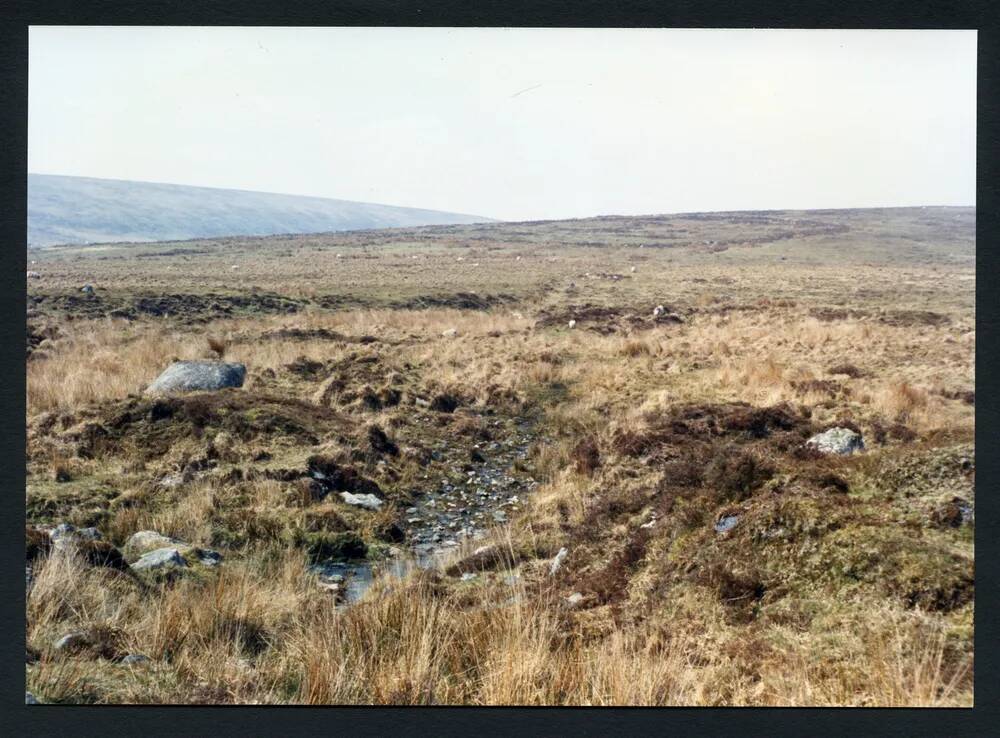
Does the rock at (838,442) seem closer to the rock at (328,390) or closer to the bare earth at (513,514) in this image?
the bare earth at (513,514)

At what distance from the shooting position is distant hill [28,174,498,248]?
8069 centimetres

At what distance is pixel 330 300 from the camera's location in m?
28.2

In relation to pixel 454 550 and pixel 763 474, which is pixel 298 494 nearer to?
pixel 454 550

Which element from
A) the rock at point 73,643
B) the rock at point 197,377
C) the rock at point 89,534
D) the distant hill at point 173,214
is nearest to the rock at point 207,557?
the rock at point 89,534

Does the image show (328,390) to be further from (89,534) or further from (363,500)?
(89,534)

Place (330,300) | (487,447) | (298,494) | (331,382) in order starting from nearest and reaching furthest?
(298,494) → (487,447) → (331,382) → (330,300)

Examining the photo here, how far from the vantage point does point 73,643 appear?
4.73 m

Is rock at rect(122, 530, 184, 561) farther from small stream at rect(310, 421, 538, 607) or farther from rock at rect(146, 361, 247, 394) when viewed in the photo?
rock at rect(146, 361, 247, 394)

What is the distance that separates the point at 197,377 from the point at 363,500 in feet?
14.3

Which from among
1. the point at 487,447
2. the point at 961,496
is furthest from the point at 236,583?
the point at 487,447

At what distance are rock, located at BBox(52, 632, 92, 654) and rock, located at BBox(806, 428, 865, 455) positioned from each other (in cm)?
659

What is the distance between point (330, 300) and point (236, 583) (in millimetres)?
23410

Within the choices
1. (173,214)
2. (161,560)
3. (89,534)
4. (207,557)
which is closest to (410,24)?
(161,560)

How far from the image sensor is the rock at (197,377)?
1103cm
